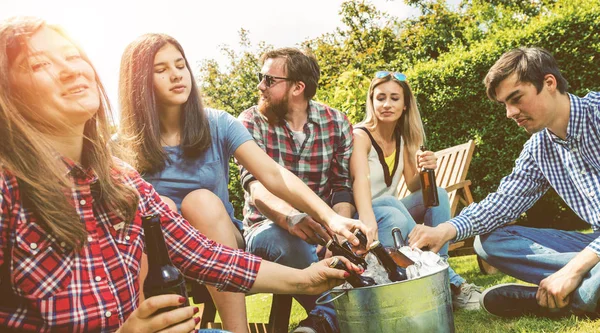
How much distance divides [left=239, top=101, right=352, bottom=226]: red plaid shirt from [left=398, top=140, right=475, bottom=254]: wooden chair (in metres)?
1.71

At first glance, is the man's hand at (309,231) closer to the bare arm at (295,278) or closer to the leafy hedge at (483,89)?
the bare arm at (295,278)

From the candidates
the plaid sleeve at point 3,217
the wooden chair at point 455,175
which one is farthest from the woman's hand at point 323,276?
the wooden chair at point 455,175

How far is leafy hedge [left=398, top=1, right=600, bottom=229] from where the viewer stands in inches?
247

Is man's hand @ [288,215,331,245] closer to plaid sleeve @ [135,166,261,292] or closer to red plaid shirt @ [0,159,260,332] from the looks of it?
plaid sleeve @ [135,166,261,292]

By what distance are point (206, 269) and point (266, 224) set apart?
119 centimetres

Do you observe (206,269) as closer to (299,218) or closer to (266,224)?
(299,218)

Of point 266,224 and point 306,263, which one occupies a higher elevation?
point 266,224

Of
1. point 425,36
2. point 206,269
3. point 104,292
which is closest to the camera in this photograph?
point 104,292

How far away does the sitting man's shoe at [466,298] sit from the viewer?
3.26 m

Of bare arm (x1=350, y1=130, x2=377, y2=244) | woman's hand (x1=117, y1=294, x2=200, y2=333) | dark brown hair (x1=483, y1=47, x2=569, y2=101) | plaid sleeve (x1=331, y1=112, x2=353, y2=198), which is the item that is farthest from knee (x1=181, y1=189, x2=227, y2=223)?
dark brown hair (x1=483, y1=47, x2=569, y2=101)

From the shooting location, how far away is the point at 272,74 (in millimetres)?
3494

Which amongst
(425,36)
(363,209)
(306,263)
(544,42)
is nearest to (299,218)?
(306,263)

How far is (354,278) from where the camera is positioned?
6.31 ft

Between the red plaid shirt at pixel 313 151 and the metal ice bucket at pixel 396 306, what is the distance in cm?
132
